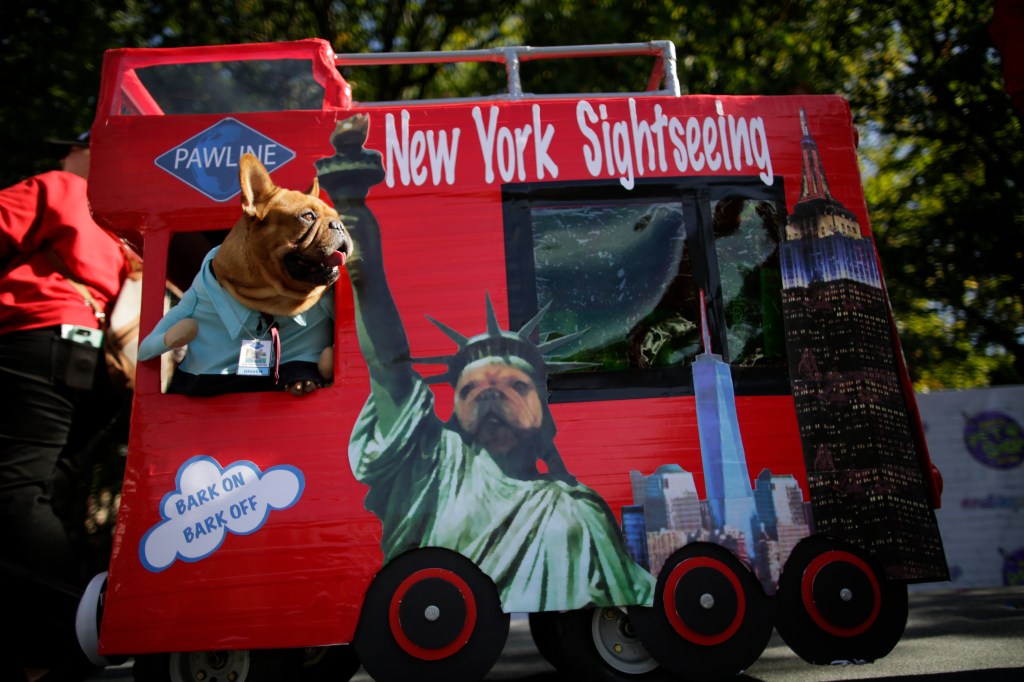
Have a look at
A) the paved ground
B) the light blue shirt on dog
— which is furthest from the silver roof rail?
the paved ground

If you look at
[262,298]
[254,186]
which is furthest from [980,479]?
[254,186]

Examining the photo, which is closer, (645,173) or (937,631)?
(645,173)

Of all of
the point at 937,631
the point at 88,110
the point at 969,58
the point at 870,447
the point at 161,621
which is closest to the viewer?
the point at 161,621

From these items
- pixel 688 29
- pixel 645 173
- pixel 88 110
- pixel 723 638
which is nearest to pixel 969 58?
pixel 688 29

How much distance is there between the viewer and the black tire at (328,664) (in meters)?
3.84

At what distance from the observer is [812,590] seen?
3254 mm

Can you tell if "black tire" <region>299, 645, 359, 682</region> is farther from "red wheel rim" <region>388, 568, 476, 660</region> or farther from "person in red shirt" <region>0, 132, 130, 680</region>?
"person in red shirt" <region>0, 132, 130, 680</region>

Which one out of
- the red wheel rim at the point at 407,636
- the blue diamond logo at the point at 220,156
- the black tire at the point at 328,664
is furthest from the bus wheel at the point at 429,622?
the blue diamond logo at the point at 220,156

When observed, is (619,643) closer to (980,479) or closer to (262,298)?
(262,298)

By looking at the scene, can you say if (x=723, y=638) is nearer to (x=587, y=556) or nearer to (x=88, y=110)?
(x=587, y=556)

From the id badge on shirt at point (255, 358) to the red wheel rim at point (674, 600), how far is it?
187 cm

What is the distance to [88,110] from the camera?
23.3 feet

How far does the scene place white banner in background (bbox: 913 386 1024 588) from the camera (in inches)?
328

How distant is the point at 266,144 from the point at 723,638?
9.39 feet
